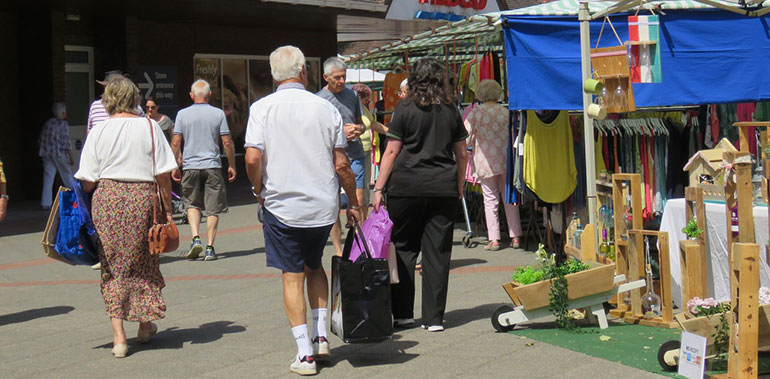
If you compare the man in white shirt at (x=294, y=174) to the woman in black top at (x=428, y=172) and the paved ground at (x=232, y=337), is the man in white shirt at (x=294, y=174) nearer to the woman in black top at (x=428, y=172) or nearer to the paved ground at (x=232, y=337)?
the paved ground at (x=232, y=337)

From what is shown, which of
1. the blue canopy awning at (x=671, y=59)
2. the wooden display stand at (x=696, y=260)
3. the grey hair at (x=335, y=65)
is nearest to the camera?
the wooden display stand at (x=696, y=260)

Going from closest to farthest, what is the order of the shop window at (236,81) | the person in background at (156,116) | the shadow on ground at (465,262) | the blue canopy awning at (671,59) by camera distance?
1. the blue canopy awning at (671,59)
2. the shadow on ground at (465,262)
3. the person in background at (156,116)
4. the shop window at (236,81)

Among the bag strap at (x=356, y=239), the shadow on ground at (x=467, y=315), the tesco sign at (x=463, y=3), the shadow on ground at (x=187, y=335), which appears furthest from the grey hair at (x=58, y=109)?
the bag strap at (x=356, y=239)

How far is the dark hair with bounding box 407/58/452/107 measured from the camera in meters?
6.87

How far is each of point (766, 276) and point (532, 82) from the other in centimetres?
295

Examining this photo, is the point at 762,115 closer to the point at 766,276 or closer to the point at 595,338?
the point at 766,276

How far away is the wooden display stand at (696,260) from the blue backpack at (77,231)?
380 cm

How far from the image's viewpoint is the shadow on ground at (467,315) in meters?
7.19

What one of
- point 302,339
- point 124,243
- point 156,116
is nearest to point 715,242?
point 302,339

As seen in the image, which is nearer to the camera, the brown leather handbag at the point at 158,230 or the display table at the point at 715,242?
the brown leather handbag at the point at 158,230

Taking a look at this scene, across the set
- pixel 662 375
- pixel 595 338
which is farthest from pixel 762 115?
pixel 662 375

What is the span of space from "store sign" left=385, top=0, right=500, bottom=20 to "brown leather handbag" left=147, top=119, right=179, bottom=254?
10.5m

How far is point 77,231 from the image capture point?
662cm

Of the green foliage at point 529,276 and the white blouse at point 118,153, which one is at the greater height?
the white blouse at point 118,153
